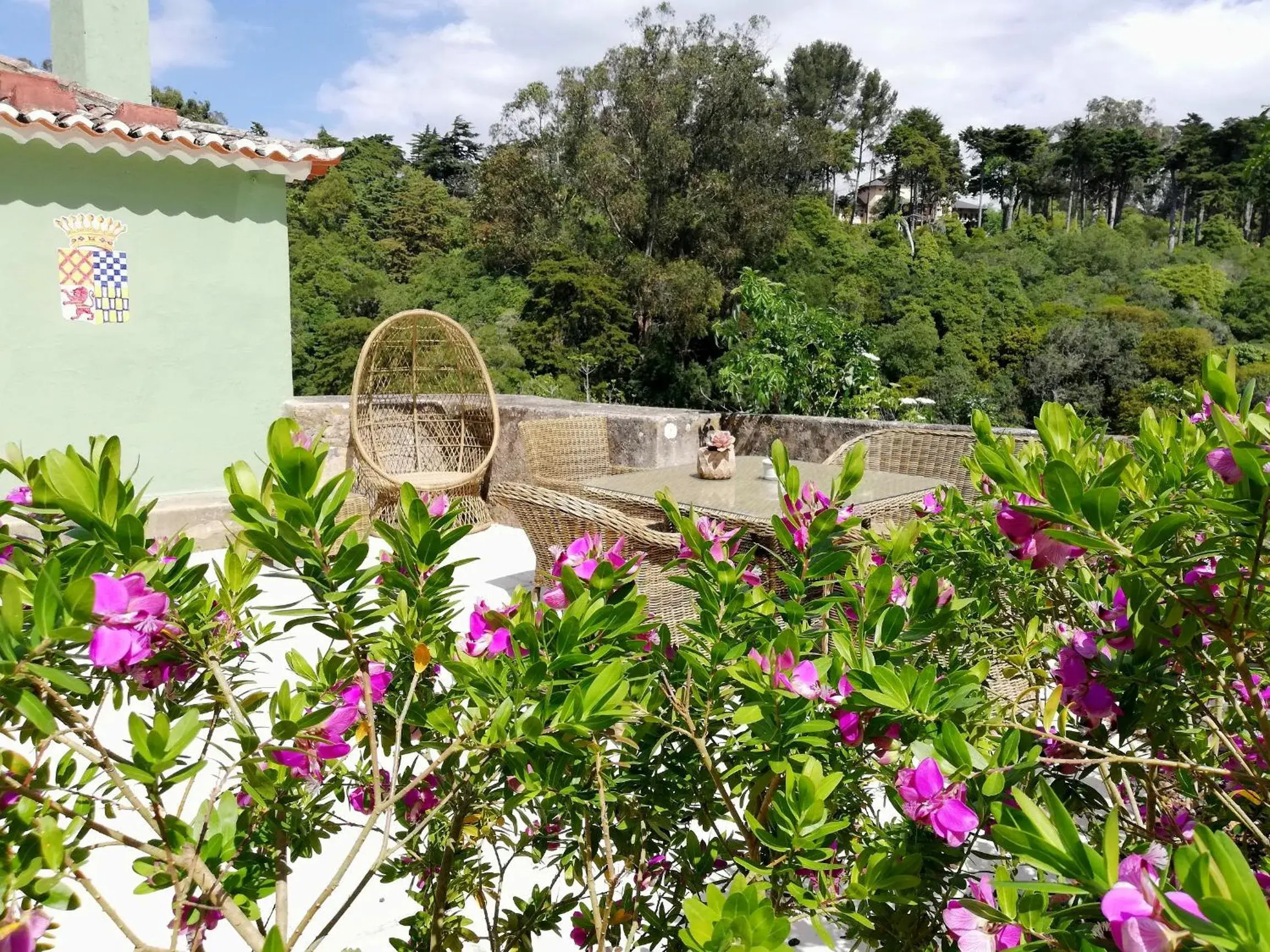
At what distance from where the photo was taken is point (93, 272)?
5059 millimetres

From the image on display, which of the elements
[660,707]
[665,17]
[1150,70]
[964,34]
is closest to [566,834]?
[660,707]

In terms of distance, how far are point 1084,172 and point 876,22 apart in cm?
1245

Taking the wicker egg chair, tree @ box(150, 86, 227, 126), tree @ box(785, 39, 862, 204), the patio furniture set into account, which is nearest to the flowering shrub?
the patio furniture set

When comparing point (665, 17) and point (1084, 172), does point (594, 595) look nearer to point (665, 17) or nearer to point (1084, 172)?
point (665, 17)

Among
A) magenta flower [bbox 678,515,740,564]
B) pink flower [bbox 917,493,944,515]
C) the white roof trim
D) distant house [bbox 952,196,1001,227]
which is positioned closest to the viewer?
magenta flower [bbox 678,515,740,564]

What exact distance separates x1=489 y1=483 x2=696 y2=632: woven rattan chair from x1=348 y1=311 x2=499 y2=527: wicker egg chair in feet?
7.44

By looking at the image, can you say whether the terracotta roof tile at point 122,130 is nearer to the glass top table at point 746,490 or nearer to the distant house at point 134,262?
the distant house at point 134,262

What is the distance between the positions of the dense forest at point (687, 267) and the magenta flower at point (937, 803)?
11.8 m

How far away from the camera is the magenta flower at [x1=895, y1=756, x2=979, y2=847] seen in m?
0.67

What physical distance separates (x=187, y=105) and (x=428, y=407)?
29049 millimetres

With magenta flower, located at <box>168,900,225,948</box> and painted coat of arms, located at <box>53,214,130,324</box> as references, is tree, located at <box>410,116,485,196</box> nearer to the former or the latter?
painted coat of arms, located at <box>53,214,130,324</box>

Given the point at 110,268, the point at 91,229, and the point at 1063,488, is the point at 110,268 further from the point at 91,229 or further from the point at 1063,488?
the point at 1063,488

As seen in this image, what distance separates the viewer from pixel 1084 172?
41562 millimetres

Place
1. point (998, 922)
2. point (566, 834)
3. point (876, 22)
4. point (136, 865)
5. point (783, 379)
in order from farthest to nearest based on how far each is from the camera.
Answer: point (876, 22)
point (783, 379)
point (566, 834)
point (136, 865)
point (998, 922)
